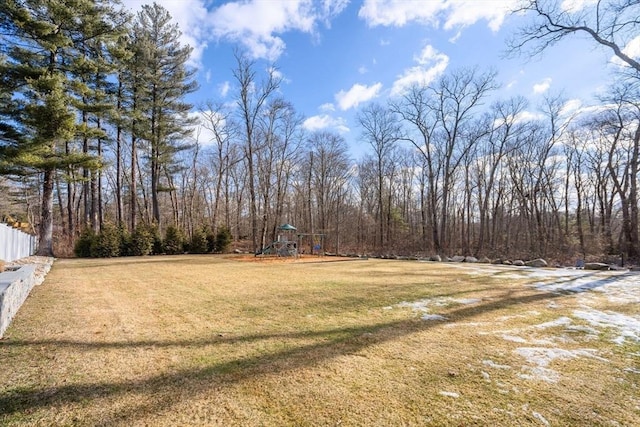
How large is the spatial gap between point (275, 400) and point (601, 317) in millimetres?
4678

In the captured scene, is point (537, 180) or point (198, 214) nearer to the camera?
point (537, 180)

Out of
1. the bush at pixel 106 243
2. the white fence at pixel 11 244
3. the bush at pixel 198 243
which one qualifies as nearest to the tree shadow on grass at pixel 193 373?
the white fence at pixel 11 244

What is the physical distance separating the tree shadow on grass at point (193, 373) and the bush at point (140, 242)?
45.7 ft

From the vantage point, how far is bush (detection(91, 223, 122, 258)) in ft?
46.2

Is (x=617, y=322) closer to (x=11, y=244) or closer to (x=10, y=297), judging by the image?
(x=10, y=297)

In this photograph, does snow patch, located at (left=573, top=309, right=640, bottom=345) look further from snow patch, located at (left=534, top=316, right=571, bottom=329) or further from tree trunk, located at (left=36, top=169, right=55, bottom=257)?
tree trunk, located at (left=36, top=169, right=55, bottom=257)

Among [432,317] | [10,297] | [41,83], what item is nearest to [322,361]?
[432,317]

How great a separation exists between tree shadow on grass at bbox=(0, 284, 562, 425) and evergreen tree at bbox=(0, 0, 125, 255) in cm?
1084

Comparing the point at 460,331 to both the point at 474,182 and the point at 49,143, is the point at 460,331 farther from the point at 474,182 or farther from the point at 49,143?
the point at 474,182

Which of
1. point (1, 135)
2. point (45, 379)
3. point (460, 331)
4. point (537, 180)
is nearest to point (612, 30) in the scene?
point (460, 331)

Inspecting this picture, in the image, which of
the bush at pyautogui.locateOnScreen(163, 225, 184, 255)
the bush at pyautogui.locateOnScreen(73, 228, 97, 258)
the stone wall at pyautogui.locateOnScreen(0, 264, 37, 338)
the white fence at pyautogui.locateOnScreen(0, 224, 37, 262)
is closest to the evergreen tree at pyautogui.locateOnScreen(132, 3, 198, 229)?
the bush at pyautogui.locateOnScreen(163, 225, 184, 255)

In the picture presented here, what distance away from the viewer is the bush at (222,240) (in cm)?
1880

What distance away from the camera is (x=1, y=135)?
10.9m

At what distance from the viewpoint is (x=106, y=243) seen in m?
14.2
